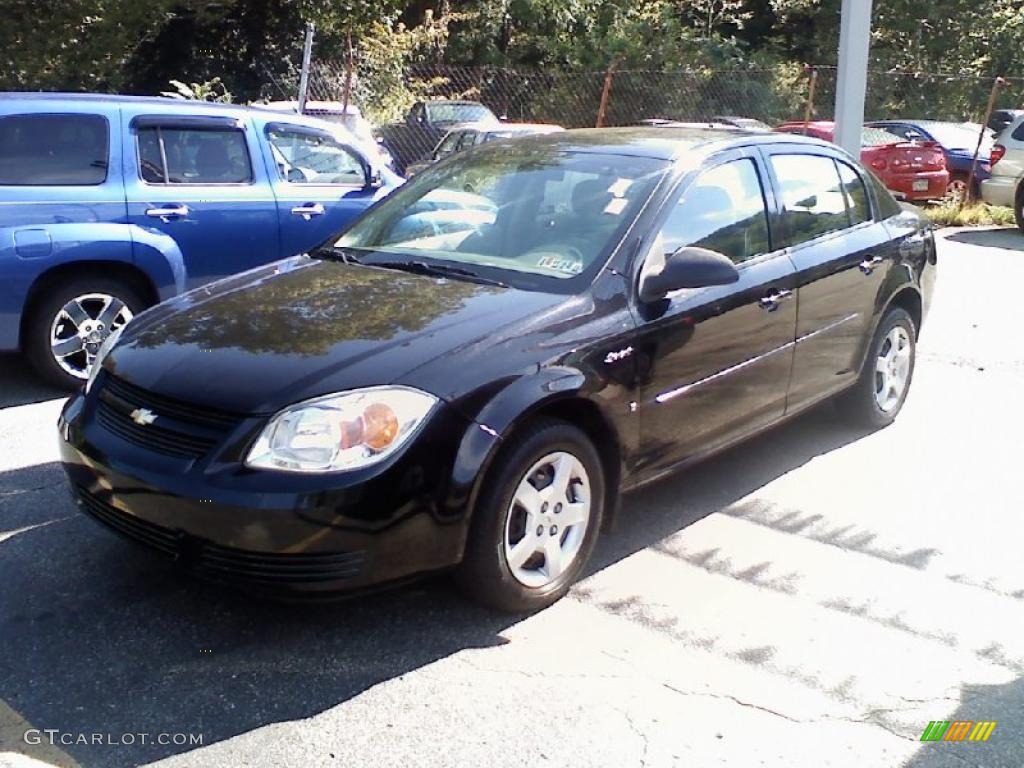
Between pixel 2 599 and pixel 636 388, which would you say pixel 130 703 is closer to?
pixel 2 599

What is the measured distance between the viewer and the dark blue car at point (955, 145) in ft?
55.5

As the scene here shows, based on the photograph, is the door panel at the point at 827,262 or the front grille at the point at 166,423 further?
the door panel at the point at 827,262

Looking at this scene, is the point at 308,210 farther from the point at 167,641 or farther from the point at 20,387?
the point at 167,641

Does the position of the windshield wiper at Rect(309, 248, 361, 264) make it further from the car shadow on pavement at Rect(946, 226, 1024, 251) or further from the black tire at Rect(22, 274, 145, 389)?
the car shadow on pavement at Rect(946, 226, 1024, 251)

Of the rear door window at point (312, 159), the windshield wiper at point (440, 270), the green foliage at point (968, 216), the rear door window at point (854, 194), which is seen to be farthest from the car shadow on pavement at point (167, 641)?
the green foliage at point (968, 216)

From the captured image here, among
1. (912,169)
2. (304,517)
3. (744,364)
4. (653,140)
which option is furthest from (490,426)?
(912,169)

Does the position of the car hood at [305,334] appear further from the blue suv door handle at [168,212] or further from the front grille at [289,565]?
the blue suv door handle at [168,212]

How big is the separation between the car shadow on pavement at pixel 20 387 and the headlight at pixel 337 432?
3553mm

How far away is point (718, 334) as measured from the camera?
457 centimetres

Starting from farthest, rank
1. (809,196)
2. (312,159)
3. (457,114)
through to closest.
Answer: (457,114)
(312,159)
(809,196)

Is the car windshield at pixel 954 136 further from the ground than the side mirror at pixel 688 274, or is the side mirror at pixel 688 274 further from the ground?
the car windshield at pixel 954 136

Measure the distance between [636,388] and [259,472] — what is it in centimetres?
151

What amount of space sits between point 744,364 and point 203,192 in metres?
3.87

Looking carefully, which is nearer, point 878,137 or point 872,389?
point 872,389
